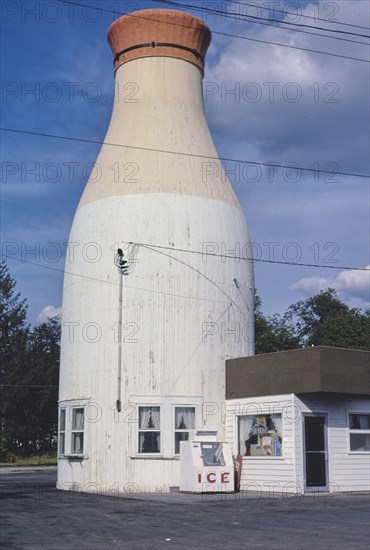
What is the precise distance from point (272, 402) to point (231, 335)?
300 cm

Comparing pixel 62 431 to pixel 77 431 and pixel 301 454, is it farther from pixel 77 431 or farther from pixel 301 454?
pixel 301 454

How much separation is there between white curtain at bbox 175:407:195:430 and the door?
11.9 ft

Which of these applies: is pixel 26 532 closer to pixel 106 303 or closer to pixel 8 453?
pixel 106 303

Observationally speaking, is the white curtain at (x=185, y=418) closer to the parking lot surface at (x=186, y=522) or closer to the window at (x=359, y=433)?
the parking lot surface at (x=186, y=522)

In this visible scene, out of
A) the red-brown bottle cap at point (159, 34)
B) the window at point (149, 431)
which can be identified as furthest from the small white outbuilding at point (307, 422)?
the red-brown bottle cap at point (159, 34)

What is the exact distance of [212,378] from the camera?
24.6 m

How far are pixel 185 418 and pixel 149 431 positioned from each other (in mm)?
1196

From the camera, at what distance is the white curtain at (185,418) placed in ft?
78.2

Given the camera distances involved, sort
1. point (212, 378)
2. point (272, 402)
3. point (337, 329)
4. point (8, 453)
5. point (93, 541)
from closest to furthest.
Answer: point (93, 541), point (272, 402), point (212, 378), point (337, 329), point (8, 453)

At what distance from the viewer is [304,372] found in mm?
22016

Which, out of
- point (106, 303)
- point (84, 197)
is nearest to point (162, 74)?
point (84, 197)

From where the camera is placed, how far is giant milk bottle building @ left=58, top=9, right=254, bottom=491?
77.8 ft

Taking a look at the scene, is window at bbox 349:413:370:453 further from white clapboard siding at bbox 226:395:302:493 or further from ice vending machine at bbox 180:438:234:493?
ice vending machine at bbox 180:438:234:493

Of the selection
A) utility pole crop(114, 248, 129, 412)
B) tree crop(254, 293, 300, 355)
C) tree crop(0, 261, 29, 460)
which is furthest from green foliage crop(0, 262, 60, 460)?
utility pole crop(114, 248, 129, 412)
